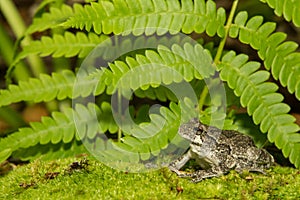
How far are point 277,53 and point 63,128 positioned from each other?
130 cm

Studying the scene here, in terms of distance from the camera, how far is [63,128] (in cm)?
287

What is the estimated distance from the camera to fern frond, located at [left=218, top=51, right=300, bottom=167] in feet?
7.48

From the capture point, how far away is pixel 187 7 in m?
2.43

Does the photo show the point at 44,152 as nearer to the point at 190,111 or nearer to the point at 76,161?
the point at 76,161

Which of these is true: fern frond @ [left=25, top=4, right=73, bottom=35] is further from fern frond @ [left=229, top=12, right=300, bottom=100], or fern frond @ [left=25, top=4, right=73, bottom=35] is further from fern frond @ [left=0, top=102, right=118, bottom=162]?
fern frond @ [left=229, top=12, right=300, bottom=100]

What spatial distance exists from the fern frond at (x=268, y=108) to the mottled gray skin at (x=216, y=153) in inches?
4.1

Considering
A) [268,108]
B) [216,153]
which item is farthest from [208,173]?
[268,108]

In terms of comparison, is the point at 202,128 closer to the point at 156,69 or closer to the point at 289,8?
the point at 156,69

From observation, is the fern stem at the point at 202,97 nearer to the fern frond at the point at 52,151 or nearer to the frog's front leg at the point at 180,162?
the frog's front leg at the point at 180,162

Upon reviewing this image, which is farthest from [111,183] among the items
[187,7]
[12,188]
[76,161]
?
[187,7]

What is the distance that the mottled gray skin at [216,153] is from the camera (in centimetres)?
217

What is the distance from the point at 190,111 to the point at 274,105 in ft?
1.32

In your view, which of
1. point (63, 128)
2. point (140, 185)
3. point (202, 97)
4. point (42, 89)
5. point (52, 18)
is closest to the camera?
point (140, 185)

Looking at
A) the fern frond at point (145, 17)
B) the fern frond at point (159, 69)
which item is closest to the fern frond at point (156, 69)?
the fern frond at point (159, 69)
